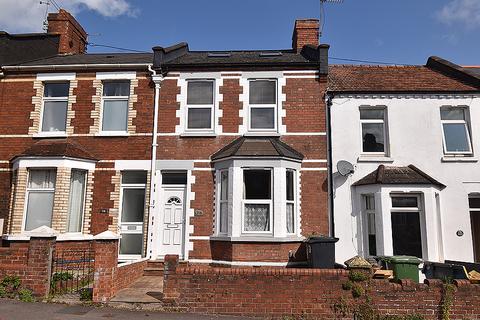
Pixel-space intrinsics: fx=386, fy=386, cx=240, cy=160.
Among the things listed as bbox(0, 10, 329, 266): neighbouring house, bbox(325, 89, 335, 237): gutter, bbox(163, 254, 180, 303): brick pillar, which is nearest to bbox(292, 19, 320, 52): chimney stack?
bbox(0, 10, 329, 266): neighbouring house

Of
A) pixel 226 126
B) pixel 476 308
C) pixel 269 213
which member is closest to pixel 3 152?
pixel 226 126

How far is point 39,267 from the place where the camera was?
7891 millimetres

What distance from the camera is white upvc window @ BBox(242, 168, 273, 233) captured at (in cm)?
1091

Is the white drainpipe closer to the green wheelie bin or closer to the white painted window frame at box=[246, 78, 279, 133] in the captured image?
the white painted window frame at box=[246, 78, 279, 133]

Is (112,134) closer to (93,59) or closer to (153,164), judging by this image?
(153,164)

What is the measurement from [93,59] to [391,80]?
34.4ft

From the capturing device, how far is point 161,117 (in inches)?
480

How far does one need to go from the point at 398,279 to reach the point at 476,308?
1.42m

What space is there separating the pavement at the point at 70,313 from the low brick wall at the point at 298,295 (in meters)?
0.31

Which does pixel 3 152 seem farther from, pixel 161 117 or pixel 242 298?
pixel 242 298

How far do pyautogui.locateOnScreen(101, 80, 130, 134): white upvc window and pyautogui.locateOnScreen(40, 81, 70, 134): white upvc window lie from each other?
1.29m

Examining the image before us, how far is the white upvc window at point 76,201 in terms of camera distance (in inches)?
454

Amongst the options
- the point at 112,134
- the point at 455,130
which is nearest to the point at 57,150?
the point at 112,134

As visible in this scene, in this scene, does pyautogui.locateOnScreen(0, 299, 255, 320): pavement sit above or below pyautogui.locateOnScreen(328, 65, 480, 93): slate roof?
below
